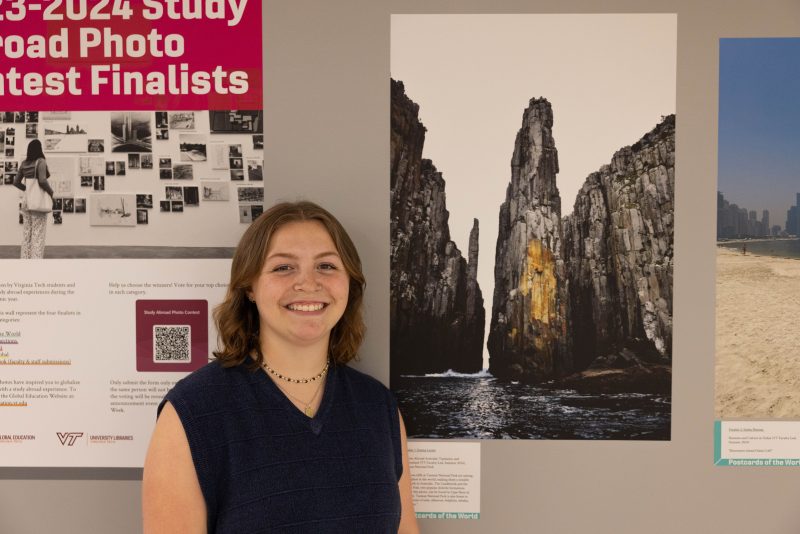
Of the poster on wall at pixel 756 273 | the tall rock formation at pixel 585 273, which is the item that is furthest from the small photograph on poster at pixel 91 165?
the poster on wall at pixel 756 273

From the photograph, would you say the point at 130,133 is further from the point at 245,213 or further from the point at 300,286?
the point at 300,286

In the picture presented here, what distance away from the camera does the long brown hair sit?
146 cm

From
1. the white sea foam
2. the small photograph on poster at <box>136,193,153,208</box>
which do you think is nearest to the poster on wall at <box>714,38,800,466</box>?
the white sea foam

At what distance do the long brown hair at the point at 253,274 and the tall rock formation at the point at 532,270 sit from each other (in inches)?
16.7

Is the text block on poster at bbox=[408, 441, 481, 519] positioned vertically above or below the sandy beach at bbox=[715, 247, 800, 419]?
below

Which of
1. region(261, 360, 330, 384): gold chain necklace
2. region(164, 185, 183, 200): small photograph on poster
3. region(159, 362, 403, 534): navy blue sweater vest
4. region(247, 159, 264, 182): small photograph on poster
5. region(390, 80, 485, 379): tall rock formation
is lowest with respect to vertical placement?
region(159, 362, 403, 534): navy blue sweater vest

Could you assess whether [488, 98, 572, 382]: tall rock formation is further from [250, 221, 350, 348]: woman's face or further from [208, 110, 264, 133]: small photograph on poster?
[208, 110, 264, 133]: small photograph on poster

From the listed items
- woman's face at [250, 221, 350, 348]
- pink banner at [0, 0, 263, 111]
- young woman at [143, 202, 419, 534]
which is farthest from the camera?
pink banner at [0, 0, 263, 111]

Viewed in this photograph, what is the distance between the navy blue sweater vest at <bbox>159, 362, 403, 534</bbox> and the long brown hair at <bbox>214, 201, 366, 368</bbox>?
57 millimetres

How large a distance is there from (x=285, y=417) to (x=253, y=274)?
0.33 m

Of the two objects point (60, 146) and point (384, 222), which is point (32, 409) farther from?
point (384, 222)

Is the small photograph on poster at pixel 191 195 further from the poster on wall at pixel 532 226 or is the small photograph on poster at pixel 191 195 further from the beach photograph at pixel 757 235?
the beach photograph at pixel 757 235

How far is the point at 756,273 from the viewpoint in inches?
66.8

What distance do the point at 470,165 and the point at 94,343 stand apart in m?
1.13
